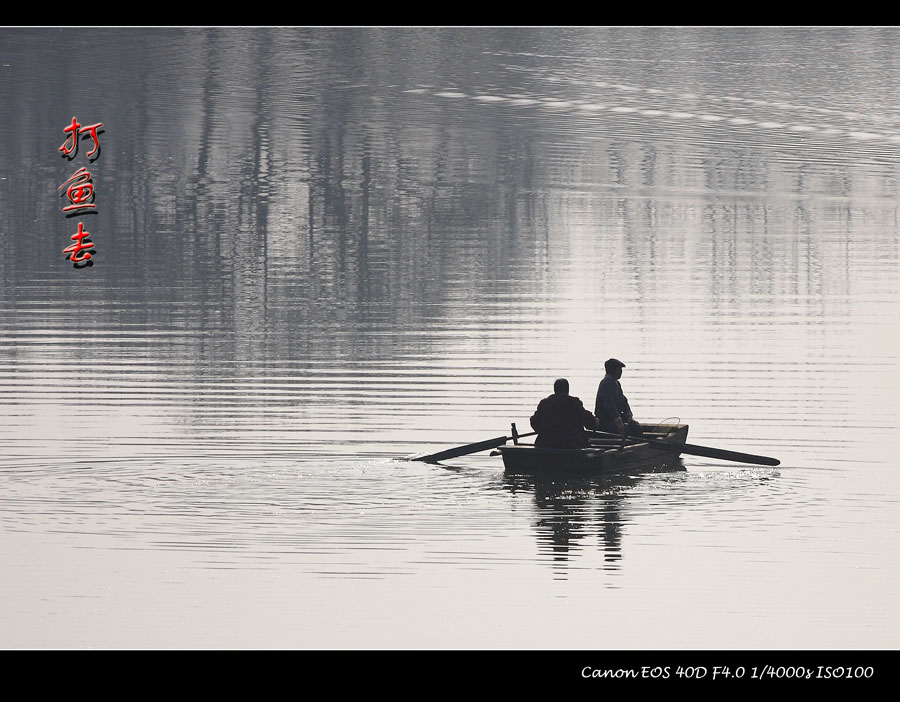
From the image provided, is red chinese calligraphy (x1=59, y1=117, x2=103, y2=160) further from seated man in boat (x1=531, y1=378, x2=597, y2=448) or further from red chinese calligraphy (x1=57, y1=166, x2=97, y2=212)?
seated man in boat (x1=531, y1=378, x2=597, y2=448)

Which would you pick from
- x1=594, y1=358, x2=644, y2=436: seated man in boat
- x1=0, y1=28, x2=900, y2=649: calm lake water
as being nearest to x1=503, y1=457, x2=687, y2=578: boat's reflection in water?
x1=0, y1=28, x2=900, y2=649: calm lake water

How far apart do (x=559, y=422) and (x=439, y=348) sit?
938 centimetres

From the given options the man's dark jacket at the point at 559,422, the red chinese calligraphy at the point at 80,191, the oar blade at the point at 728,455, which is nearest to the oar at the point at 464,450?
the man's dark jacket at the point at 559,422

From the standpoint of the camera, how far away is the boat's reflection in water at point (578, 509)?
1925cm

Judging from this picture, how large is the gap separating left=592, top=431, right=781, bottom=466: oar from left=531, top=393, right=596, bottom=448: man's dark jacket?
3.22ft

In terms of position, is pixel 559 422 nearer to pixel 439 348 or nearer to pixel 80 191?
pixel 439 348

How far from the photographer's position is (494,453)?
78.0 ft

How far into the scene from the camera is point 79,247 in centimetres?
4222

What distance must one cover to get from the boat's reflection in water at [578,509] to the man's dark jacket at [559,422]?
1.28ft

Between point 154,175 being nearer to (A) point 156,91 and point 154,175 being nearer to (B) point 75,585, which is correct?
(A) point 156,91

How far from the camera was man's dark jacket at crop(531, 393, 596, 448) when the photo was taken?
74.9 ft

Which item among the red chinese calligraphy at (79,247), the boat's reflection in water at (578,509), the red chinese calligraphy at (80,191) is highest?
the red chinese calligraphy at (80,191)

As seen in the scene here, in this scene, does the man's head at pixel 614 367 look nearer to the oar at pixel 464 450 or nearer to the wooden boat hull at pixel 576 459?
the wooden boat hull at pixel 576 459

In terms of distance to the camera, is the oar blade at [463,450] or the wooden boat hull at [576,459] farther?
the oar blade at [463,450]
